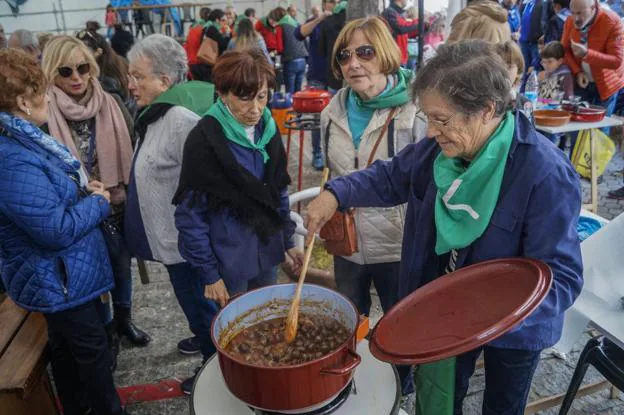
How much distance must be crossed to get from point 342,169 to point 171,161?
2.76 feet

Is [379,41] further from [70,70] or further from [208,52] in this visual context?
[208,52]

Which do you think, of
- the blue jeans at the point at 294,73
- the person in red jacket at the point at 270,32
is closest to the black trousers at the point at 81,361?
the blue jeans at the point at 294,73

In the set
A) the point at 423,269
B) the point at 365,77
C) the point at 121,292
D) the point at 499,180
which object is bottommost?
the point at 121,292

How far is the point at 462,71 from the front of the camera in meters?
1.37

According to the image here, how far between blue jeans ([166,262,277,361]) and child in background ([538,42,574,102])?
14.0ft

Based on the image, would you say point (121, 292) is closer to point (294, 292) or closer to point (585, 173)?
point (294, 292)

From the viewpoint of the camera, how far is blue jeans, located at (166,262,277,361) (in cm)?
262

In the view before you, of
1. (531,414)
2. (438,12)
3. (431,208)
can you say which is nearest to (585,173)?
(531,414)

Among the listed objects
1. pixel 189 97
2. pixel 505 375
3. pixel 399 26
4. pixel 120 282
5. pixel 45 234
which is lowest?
pixel 120 282

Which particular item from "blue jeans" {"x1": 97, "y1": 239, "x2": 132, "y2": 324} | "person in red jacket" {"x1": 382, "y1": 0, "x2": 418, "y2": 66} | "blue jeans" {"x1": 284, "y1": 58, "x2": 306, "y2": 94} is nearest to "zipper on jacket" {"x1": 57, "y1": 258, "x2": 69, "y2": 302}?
"blue jeans" {"x1": 97, "y1": 239, "x2": 132, "y2": 324}

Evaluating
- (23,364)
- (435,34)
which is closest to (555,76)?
(435,34)

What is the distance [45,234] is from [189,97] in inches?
38.0

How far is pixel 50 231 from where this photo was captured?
196 centimetres

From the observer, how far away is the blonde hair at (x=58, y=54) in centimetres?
277
